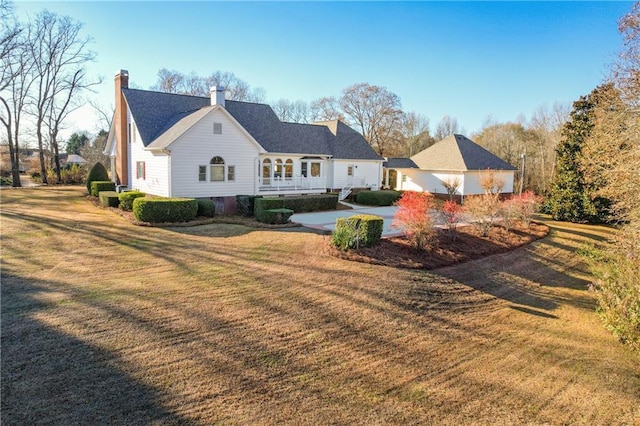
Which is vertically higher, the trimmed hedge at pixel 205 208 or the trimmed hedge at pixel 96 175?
the trimmed hedge at pixel 96 175

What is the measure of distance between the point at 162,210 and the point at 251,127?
459 inches

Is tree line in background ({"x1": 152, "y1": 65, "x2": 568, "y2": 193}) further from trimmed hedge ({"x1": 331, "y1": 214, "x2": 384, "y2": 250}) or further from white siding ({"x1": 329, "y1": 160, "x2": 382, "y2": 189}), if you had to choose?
trimmed hedge ({"x1": 331, "y1": 214, "x2": 384, "y2": 250})

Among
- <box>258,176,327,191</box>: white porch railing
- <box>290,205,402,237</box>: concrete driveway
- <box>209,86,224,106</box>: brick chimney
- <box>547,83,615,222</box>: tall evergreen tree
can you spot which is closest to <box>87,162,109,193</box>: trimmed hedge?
<box>209,86,224,106</box>: brick chimney

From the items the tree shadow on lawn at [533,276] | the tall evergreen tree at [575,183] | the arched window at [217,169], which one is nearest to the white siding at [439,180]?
the tall evergreen tree at [575,183]

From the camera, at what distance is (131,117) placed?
2394cm

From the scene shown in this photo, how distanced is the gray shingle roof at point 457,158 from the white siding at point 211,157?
56.7 feet

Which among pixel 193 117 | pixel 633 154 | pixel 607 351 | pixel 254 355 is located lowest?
pixel 607 351

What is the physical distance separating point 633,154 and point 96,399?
15290 millimetres

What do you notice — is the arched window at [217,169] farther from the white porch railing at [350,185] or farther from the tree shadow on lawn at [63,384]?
the tree shadow on lawn at [63,384]

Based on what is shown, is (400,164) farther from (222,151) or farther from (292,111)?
(292,111)

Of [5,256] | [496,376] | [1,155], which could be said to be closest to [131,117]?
[5,256]

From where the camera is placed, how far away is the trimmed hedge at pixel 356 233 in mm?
13352

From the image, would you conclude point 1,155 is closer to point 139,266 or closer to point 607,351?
point 139,266

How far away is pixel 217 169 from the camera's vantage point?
20844mm
